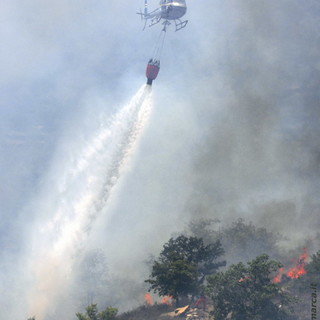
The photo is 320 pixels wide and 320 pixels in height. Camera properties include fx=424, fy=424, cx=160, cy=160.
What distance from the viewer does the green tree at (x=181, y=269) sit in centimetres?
5091

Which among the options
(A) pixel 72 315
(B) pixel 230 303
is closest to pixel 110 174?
(A) pixel 72 315

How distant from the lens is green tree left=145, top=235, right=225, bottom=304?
50906 mm

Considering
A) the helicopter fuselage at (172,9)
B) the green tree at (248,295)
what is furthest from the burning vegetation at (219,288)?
the helicopter fuselage at (172,9)

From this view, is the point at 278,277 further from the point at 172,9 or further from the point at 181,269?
the point at 172,9

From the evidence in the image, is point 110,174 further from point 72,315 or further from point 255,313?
point 255,313

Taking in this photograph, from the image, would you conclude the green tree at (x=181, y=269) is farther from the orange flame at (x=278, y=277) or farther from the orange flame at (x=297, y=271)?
the orange flame at (x=297, y=271)

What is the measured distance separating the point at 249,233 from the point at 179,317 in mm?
30305

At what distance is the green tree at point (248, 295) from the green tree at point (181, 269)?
17.1 ft

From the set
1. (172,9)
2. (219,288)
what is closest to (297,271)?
(219,288)

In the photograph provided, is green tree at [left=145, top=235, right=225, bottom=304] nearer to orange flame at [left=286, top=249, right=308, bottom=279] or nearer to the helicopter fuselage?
orange flame at [left=286, top=249, right=308, bottom=279]

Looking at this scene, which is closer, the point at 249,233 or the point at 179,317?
the point at 179,317

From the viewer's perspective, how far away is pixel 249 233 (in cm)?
7731

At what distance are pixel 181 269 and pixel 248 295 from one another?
906cm

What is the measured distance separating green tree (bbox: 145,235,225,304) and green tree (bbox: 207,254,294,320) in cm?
522
